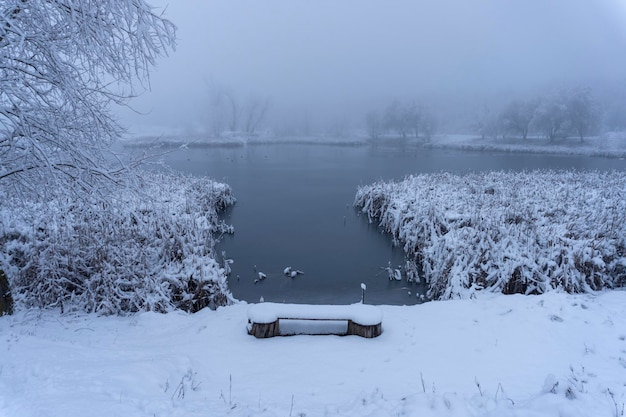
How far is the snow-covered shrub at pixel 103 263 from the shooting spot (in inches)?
340

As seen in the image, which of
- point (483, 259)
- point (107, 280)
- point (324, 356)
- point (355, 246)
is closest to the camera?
point (324, 356)

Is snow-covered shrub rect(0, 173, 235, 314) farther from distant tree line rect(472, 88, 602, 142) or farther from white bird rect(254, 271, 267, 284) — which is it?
distant tree line rect(472, 88, 602, 142)

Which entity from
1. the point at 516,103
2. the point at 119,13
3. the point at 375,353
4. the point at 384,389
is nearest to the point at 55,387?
the point at 384,389

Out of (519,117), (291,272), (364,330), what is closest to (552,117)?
(519,117)

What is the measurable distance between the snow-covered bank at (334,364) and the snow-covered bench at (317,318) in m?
0.19

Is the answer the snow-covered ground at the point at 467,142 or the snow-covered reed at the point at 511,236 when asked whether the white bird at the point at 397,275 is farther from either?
the snow-covered ground at the point at 467,142

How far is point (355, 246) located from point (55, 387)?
13244mm

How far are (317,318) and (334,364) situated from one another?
1.20 m

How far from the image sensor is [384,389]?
5.36 metres

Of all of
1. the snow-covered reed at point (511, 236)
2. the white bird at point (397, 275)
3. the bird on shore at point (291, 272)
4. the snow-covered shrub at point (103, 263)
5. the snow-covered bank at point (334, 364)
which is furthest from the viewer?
the bird on shore at point (291, 272)

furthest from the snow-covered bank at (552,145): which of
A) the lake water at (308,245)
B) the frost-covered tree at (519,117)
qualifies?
the lake water at (308,245)

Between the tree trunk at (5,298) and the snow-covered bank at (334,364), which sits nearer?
the snow-covered bank at (334,364)

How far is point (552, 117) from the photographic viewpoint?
206 ft

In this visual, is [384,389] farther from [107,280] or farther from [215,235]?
[215,235]
